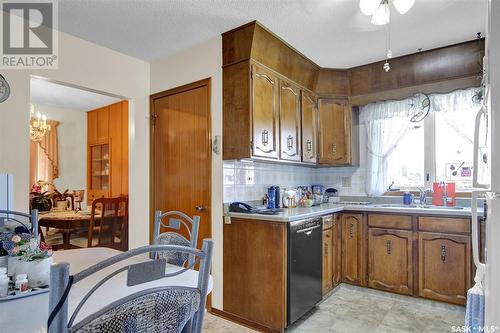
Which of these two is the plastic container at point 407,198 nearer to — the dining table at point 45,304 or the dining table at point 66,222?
the dining table at point 45,304

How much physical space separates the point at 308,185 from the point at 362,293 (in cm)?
146

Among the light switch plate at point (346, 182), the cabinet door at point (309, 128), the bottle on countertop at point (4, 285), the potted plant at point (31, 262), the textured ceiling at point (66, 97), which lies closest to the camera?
the bottle on countertop at point (4, 285)

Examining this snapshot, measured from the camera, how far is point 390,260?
3.02 meters

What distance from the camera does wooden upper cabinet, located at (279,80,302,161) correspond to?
9.74 feet

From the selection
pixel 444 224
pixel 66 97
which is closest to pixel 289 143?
pixel 444 224

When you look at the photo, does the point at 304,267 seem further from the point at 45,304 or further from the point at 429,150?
the point at 429,150

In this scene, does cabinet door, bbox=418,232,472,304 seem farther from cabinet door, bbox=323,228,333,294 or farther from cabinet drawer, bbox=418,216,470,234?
cabinet door, bbox=323,228,333,294

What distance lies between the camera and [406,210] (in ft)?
9.63

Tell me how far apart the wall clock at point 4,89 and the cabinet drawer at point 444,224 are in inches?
146

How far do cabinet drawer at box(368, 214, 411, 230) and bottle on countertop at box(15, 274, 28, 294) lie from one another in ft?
9.67

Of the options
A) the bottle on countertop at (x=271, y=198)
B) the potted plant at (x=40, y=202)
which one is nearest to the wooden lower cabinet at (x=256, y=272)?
the bottle on countertop at (x=271, y=198)

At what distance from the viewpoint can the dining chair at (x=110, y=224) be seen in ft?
12.1

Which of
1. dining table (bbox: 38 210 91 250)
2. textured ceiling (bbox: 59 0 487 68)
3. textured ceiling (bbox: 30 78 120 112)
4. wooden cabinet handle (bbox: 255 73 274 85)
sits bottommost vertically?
dining table (bbox: 38 210 91 250)

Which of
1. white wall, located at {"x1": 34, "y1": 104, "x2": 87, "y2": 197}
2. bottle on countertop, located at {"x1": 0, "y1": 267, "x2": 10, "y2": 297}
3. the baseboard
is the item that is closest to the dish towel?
the baseboard
